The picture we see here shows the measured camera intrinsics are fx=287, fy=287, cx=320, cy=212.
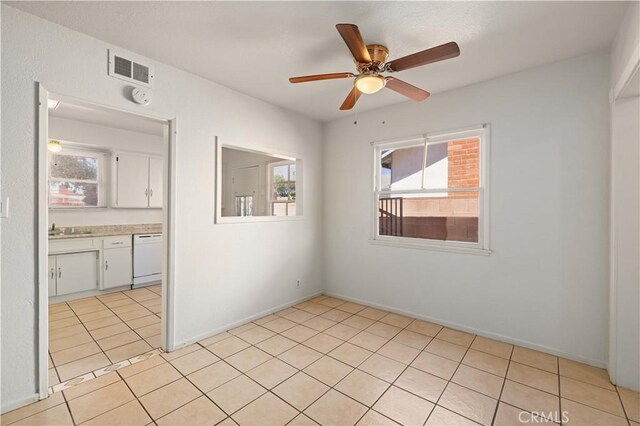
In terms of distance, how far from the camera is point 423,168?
3541mm

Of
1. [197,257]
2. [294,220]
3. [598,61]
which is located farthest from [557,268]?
[197,257]

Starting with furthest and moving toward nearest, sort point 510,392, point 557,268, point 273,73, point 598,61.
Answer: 1. point 273,73
2. point 557,268
3. point 598,61
4. point 510,392

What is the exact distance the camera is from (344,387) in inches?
85.7

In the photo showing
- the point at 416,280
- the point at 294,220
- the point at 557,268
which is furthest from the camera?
the point at 294,220

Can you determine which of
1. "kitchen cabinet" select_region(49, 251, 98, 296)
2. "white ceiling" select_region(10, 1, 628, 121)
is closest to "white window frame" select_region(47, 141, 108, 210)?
"kitchen cabinet" select_region(49, 251, 98, 296)

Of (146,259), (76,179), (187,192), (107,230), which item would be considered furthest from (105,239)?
(187,192)

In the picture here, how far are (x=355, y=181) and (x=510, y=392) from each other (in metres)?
2.79

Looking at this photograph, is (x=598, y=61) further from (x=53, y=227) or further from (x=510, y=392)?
(x=53, y=227)

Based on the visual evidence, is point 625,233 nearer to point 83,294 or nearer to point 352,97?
point 352,97

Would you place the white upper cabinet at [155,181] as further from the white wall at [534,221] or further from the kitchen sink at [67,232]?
the white wall at [534,221]

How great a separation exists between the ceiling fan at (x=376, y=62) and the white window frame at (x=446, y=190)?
968 mm

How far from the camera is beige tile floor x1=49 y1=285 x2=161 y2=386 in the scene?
8.15ft

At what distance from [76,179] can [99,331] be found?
2.81 metres

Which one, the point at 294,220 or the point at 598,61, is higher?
the point at 598,61
